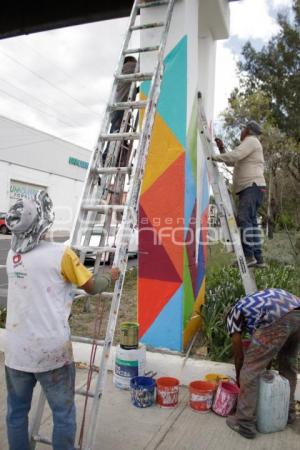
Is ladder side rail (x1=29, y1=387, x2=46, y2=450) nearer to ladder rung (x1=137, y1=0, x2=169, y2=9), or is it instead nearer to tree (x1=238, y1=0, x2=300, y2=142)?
ladder rung (x1=137, y1=0, x2=169, y2=9)

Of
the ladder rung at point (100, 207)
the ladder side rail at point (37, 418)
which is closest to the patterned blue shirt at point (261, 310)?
the ladder rung at point (100, 207)

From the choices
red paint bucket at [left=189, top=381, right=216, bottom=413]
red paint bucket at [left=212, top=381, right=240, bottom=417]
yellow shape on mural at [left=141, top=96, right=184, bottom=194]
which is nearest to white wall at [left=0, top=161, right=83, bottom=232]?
yellow shape on mural at [left=141, top=96, right=184, bottom=194]

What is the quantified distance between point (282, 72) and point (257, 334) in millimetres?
20471

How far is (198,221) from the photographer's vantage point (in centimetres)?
544

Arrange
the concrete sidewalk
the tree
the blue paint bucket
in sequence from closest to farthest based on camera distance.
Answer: the concrete sidewalk → the blue paint bucket → the tree

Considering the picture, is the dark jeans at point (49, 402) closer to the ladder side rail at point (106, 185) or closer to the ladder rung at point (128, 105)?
the ladder side rail at point (106, 185)

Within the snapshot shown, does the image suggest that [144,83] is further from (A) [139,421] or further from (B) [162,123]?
(A) [139,421]

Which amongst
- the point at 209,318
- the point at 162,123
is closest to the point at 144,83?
the point at 162,123

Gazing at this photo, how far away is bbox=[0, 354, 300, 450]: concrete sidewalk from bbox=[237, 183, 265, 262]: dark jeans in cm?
180

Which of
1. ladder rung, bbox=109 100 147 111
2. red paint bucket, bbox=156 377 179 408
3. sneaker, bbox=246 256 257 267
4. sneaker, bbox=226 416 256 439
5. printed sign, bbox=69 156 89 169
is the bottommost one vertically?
sneaker, bbox=226 416 256 439

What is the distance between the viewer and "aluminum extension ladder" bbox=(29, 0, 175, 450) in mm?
3129

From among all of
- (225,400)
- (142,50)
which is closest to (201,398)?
(225,400)

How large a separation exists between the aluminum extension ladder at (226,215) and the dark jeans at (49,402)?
236 cm

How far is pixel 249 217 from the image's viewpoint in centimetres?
486
